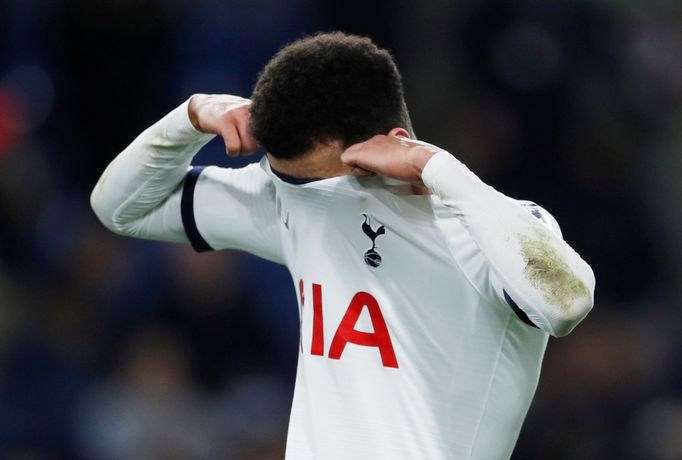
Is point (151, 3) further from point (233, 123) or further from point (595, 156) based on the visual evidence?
point (233, 123)

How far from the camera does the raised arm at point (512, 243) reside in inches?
69.8

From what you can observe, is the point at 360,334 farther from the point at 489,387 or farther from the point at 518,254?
the point at 518,254

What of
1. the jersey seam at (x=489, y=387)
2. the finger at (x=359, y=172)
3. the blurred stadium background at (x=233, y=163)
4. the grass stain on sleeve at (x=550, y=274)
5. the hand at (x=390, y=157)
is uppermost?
the hand at (x=390, y=157)

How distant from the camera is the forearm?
2334 millimetres

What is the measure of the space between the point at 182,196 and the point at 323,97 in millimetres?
623

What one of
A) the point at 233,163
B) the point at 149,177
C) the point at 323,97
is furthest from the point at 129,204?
the point at 233,163

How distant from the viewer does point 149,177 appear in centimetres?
240

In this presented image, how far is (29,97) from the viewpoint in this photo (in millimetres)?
4879

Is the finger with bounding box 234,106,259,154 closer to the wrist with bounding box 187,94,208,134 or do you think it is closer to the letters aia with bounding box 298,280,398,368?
the wrist with bounding box 187,94,208,134

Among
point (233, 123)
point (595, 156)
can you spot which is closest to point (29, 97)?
point (595, 156)

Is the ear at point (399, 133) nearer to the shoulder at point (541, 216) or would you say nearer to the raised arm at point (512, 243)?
the raised arm at point (512, 243)

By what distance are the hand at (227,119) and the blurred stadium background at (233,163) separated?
2.16 metres

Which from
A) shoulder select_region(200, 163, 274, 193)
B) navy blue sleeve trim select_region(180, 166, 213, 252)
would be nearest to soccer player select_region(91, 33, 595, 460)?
shoulder select_region(200, 163, 274, 193)

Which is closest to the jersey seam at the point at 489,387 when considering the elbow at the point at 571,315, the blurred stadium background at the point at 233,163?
the elbow at the point at 571,315
